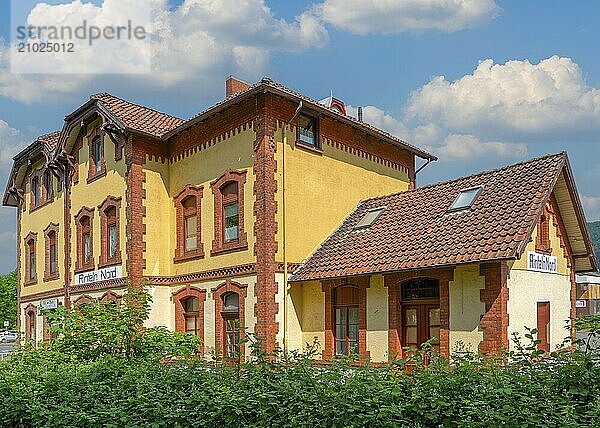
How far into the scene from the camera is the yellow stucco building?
13938mm

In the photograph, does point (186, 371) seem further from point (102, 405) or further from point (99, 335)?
point (99, 335)

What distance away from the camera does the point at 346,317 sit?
639 inches

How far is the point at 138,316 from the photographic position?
519 inches

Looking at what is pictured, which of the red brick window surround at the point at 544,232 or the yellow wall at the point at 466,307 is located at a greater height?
the red brick window surround at the point at 544,232

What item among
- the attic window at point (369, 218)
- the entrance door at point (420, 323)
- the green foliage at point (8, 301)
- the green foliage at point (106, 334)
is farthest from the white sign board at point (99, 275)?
the green foliage at point (8, 301)

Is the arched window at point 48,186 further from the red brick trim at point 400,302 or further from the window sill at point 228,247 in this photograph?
the red brick trim at point 400,302

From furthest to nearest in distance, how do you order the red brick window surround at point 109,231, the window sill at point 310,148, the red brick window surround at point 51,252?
the red brick window surround at point 51,252, the red brick window surround at point 109,231, the window sill at point 310,148

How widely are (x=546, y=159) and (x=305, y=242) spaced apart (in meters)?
6.43

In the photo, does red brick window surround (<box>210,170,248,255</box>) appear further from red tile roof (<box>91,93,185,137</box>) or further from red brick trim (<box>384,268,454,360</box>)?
red brick trim (<box>384,268,454,360</box>)

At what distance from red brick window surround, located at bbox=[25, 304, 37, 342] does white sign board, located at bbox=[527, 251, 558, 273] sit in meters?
21.3

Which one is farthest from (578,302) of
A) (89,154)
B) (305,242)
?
(89,154)

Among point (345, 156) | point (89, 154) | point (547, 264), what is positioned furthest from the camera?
point (89, 154)

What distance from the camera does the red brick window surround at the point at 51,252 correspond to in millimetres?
25594

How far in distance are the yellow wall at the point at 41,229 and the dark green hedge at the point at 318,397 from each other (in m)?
17.0
